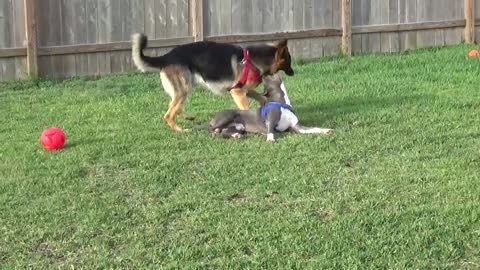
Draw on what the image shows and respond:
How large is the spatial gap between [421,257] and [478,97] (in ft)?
16.1

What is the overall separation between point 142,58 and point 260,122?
1.41m

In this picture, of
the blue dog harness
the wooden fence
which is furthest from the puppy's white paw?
the wooden fence

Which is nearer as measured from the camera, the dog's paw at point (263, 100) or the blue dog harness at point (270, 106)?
the blue dog harness at point (270, 106)

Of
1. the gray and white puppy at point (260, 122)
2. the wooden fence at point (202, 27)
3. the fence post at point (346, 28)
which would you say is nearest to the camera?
the gray and white puppy at point (260, 122)

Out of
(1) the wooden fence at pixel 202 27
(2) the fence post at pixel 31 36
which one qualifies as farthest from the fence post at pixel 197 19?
(2) the fence post at pixel 31 36

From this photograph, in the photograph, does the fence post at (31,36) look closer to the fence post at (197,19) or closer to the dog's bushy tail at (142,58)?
the fence post at (197,19)

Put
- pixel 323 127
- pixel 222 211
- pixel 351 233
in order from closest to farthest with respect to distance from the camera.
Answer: pixel 351 233
pixel 222 211
pixel 323 127

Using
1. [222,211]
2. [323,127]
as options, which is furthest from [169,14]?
[222,211]

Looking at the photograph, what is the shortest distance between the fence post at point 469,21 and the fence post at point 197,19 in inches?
198

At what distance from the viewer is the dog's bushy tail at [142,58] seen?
7.77 meters

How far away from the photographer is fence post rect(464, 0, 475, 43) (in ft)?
45.8

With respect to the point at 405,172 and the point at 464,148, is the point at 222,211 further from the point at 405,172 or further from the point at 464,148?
the point at 464,148

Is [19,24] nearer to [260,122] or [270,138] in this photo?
[260,122]

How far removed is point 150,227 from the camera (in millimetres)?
4773
